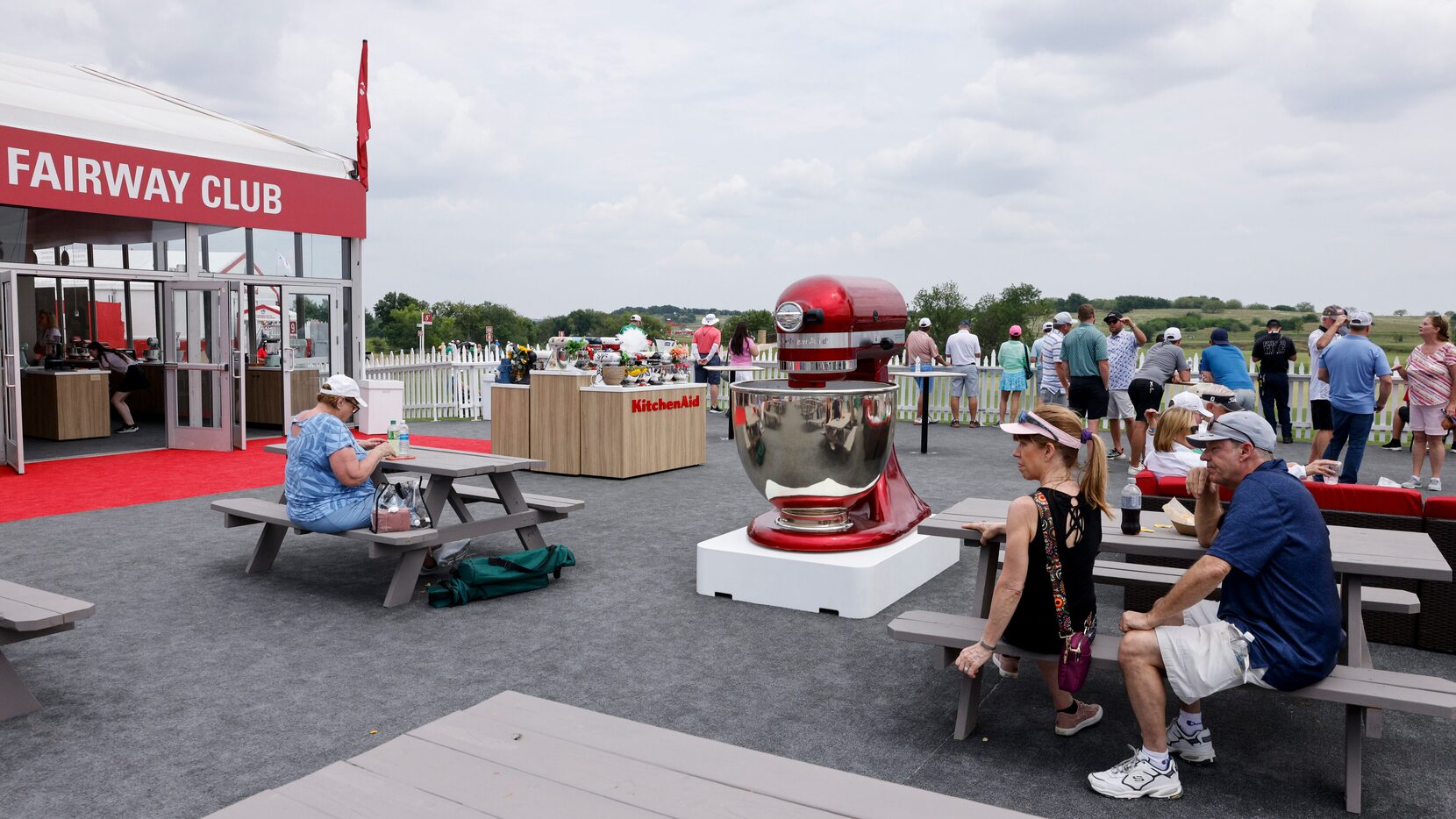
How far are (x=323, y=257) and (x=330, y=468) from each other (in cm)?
1035

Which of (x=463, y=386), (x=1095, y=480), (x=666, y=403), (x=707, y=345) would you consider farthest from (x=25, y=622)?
(x=463, y=386)

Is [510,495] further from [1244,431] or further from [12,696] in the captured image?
[1244,431]

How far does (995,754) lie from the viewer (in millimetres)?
3566

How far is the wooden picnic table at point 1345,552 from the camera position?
11.8 feet

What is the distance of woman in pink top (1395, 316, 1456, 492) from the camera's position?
8.55 m

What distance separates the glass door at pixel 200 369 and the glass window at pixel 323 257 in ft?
6.30

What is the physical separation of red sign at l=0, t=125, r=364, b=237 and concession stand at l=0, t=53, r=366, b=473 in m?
0.02

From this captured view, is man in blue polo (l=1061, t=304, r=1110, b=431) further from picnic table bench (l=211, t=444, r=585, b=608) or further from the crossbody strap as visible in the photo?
the crossbody strap

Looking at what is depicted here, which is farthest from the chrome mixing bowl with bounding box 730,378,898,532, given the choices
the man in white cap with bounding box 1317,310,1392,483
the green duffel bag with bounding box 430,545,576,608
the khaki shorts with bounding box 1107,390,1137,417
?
the khaki shorts with bounding box 1107,390,1137,417

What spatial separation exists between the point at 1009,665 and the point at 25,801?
3561mm

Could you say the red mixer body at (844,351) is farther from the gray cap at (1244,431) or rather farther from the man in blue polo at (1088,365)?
the man in blue polo at (1088,365)

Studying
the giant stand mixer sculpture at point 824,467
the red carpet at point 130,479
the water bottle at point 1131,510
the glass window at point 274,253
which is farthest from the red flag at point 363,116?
the water bottle at point 1131,510

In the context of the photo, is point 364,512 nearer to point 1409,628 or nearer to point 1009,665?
point 1009,665

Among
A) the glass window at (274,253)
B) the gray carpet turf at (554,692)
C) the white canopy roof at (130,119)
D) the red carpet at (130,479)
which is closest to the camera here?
the gray carpet turf at (554,692)
